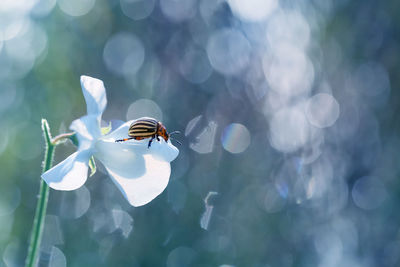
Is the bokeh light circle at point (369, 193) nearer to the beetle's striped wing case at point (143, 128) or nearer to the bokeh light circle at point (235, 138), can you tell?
the bokeh light circle at point (235, 138)

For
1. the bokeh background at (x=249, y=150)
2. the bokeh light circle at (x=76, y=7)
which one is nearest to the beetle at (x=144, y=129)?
the bokeh background at (x=249, y=150)

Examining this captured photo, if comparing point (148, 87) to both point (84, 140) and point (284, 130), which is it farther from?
point (84, 140)

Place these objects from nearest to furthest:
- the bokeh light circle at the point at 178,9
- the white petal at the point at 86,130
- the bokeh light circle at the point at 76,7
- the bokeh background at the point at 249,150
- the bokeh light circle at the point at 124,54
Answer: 1. the white petal at the point at 86,130
2. the bokeh background at the point at 249,150
3. the bokeh light circle at the point at 178,9
4. the bokeh light circle at the point at 124,54
5. the bokeh light circle at the point at 76,7

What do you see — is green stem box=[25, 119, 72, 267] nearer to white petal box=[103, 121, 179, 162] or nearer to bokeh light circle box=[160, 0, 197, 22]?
white petal box=[103, 121, 179, 162]

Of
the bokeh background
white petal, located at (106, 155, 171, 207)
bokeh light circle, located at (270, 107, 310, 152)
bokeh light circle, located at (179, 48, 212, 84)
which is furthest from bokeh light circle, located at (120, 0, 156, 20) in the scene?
white petal, located at (106, 155, 171, 207)

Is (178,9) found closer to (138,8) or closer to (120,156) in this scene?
(138,8)

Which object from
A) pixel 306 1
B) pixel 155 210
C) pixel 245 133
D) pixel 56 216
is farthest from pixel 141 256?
pixel 306 1
